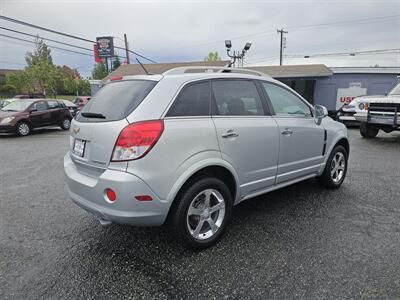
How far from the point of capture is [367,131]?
9969 mm

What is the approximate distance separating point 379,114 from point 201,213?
8343 millimetres

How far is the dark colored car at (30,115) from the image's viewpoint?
11.4 m

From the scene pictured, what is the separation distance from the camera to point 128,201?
242cm

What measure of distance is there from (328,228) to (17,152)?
8387 mm

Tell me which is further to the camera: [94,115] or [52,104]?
[52,104]

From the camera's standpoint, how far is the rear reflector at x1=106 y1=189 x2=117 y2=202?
2.44 meters

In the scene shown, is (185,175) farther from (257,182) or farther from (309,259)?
(309,259)

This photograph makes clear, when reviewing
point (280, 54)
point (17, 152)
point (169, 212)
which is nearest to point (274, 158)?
point (169, 212)

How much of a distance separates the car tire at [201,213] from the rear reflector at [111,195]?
0.55 meters

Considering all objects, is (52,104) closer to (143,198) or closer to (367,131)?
(143,198)

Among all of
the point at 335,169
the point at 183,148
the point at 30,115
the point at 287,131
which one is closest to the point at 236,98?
the point at 287,131

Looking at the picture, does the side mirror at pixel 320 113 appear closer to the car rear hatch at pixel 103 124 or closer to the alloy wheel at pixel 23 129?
the car rear hatch at pixel 103 124

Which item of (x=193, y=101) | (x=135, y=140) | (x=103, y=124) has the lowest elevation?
(x=135, y=140)

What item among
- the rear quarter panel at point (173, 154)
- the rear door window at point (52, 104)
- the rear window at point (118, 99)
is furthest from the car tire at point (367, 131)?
the rear door window at point (52, 104)
